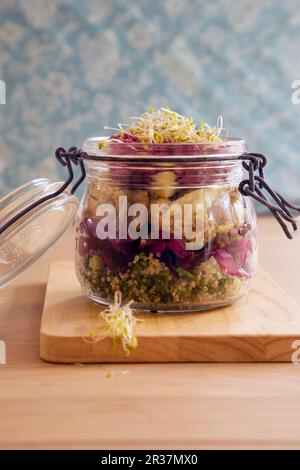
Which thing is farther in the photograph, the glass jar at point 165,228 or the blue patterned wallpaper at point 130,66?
the blue patterned wallpaper at point 130,66

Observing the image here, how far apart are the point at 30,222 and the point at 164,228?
167mm

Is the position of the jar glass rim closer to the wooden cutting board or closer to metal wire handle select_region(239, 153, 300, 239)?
metal wire handle select_region(239, 153, 300, 239)

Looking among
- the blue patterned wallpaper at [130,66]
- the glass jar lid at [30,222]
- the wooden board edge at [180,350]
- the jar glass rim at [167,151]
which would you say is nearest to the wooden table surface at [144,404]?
the wooden board edge at [180,350]

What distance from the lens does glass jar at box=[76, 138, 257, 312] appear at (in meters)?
0.81

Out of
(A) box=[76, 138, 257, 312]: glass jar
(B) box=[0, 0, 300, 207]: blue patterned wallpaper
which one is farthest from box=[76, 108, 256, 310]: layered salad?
(B) box=[0, 0, 300, 207]: blue patterned wallpaper

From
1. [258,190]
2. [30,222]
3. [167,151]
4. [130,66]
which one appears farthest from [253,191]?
[130,66]

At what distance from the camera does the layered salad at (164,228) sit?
31.8 inches

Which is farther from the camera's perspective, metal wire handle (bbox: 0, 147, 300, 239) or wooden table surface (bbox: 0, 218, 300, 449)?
metal wire handle (bbox: 0, 147, 300, 239)

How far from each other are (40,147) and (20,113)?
0.33 feet

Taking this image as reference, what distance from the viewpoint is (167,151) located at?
0.81 m

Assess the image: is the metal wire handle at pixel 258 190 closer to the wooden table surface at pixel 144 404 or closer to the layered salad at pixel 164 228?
the layered salad at pixel 164 228

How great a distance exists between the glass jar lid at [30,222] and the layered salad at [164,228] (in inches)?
2.3

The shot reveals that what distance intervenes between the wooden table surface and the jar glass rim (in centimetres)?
22
